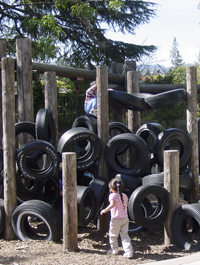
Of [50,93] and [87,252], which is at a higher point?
[50,93]

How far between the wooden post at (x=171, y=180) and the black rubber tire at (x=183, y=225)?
3.3 inches

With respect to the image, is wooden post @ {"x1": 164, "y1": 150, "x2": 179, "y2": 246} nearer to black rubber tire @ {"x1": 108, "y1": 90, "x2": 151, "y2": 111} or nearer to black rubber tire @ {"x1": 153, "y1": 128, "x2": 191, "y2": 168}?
black rubber tire @ {"x1": 153, "y1": 128, "x2": 191, "y2": 168}

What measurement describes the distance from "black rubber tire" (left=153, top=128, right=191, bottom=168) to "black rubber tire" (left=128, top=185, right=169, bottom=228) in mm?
933

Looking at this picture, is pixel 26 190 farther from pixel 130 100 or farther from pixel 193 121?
pixel 193 121

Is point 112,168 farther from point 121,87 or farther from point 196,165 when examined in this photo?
point 121,87

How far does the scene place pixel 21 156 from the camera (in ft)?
20.1

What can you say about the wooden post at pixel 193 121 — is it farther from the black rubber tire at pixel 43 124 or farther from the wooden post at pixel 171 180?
the black rubber tire at pixel 43 124

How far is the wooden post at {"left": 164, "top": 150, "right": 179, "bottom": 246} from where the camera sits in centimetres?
581

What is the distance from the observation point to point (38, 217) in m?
5.84

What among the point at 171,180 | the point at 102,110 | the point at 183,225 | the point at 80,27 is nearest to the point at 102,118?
the point at 102,110

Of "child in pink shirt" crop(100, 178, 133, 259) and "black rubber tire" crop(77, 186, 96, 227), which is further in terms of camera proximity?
"black rubber tire" crop(77, 186, 96, 227)

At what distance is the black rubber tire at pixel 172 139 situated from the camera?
6.63 m

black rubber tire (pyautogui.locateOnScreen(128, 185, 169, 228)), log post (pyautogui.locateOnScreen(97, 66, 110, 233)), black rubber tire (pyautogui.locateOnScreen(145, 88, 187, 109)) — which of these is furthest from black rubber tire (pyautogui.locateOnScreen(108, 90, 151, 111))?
black rubber tire (pyautogui.locateOnScreen(128, 185, 169, 228))

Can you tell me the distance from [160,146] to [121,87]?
327 centimetres
